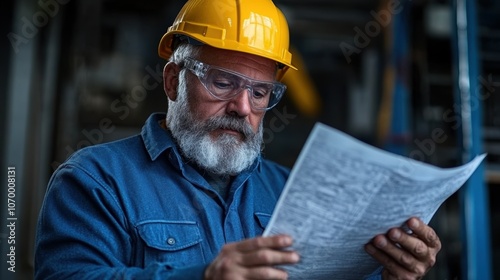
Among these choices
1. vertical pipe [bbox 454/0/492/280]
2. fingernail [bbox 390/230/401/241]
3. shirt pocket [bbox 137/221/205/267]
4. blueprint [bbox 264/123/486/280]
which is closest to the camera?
blueprint [bbox 264/123/486/280]

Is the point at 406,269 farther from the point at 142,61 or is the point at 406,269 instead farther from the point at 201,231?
the point at 142,61

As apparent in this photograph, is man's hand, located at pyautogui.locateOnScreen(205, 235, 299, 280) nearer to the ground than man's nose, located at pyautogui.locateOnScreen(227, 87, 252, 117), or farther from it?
nearer to the ground

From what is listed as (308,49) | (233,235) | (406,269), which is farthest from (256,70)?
(308,49)

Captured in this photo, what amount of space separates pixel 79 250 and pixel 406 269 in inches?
31.8

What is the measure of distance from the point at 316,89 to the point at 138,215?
5.93 meters

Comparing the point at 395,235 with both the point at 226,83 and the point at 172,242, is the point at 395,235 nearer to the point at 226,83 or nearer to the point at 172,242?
the point at 172,242

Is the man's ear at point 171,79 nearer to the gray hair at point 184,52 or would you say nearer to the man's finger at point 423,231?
the gray hair at point 184,52

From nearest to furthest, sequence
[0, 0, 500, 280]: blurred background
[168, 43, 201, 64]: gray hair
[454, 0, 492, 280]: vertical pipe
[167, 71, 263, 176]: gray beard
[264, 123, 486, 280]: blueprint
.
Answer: [264, 123, 486, 280]: blueprint, [167, 71, 263, 176]: gray beard, [168, 43, 201, 64]: gray hair, [454, 0, 492, 280]: vertical pipe, [0, 0, 500, 280]: blurred background

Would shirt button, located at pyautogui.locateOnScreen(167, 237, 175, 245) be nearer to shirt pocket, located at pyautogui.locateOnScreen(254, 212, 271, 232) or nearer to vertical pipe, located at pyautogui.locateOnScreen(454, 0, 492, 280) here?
shirt pocket, located at pyautogui.locateOnScreen(254, 212, 271, 232)

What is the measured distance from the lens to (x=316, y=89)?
24.6 ft

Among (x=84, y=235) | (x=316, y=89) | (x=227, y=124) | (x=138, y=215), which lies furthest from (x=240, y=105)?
(x=316, y=89)

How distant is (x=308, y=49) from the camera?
7414 mm

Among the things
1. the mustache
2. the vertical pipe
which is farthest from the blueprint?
the vertical pipe

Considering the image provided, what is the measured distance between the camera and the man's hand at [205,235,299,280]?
1267 mm
